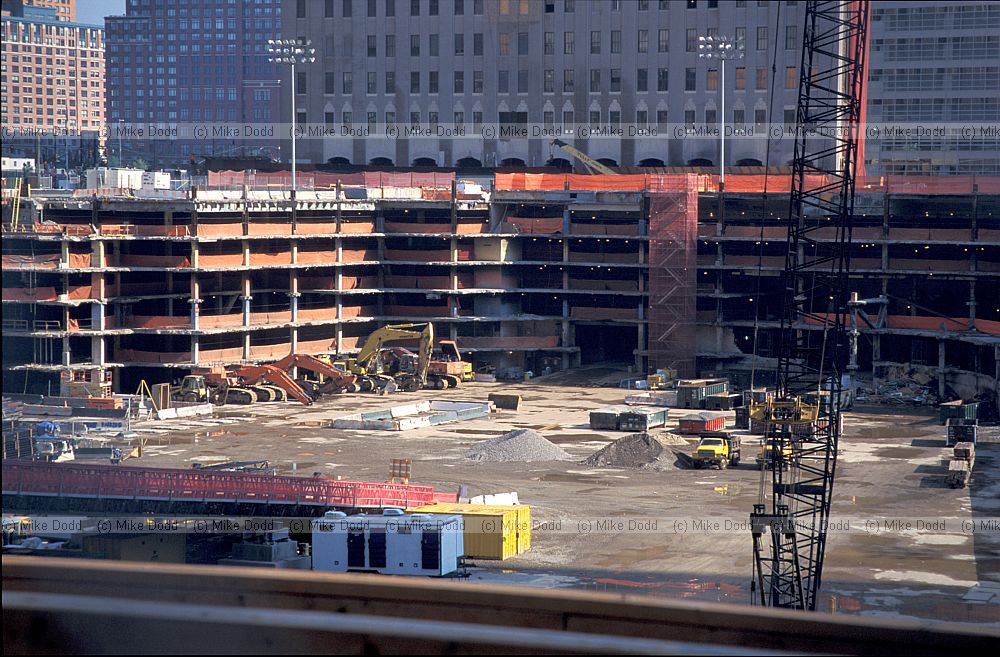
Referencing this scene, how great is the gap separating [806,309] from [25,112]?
440 ft

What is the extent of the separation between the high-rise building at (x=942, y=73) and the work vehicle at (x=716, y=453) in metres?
64.1

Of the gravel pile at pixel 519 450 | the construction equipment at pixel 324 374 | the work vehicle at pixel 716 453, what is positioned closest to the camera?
the work vehicle at pixel 716 453

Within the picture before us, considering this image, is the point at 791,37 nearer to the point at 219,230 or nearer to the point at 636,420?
the point at 636,420

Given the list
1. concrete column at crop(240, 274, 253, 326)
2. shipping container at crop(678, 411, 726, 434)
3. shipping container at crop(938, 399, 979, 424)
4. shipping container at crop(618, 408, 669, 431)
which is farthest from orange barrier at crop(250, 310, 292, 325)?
shipping container at crop(938, 399, 979, 424)

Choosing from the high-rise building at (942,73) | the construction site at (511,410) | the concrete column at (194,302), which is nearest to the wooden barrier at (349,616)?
the construction site at (511,410)

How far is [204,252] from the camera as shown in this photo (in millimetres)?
85000

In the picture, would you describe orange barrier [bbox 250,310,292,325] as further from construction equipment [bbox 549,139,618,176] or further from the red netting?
construction equipment [bbox 549,139,618,176]

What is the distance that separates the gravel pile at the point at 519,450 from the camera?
209 feet

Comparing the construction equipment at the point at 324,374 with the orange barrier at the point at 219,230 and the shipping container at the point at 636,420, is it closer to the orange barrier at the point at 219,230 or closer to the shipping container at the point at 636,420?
the orange barrier at the point at 219,230

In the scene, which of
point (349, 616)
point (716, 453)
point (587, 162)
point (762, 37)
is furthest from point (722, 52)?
point (349, 616)

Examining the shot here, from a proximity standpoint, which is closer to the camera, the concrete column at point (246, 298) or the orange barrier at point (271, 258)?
the concrete column at point (246, 298)

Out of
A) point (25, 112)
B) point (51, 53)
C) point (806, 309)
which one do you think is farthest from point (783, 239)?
point (25, 112)

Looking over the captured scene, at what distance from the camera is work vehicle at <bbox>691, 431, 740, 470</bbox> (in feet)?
203

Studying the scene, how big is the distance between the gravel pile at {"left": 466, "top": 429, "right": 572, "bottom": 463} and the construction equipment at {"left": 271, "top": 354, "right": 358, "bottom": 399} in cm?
2156
